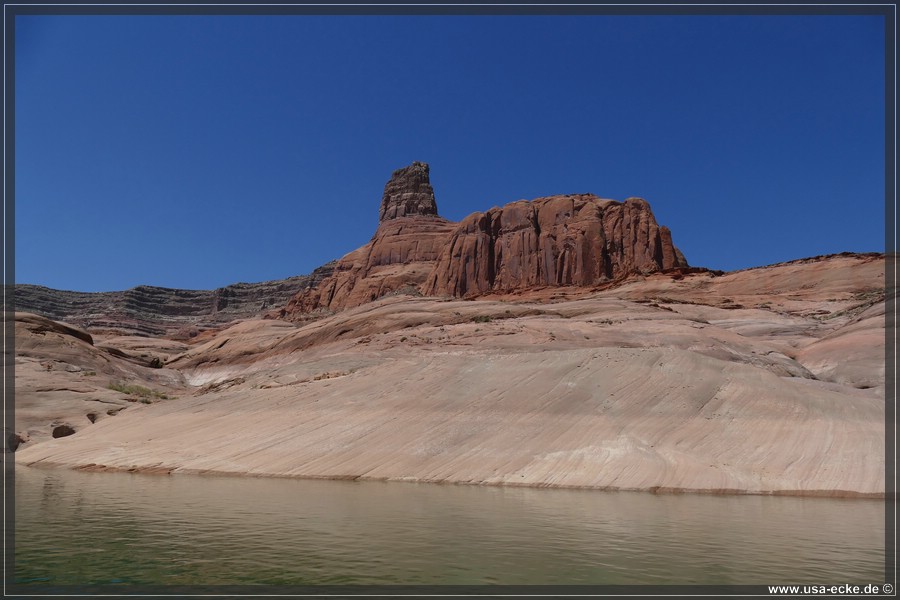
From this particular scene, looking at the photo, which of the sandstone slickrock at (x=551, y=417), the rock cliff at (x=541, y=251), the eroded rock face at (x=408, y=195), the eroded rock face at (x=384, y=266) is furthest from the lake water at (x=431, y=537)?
the eroded rock face at (x=408, y=195)

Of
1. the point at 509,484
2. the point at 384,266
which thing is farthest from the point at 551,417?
the point at 384,266

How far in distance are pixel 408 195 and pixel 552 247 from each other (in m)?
77.7

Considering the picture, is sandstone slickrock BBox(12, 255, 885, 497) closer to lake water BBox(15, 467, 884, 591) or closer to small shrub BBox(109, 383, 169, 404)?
small shrub BBox(109, 383, 169, 404)

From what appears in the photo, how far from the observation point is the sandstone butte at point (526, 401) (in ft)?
83.6

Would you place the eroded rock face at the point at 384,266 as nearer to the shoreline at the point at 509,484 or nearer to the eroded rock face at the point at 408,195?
the eroded rock face at the point at 408,195

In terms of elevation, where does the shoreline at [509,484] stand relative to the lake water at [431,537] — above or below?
below

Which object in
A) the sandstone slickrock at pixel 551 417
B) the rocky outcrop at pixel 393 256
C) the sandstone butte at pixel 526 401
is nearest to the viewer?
the sandstone slickrock at pixel 551 417

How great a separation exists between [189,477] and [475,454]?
12.6m

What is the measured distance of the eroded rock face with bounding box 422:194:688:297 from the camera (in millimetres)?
98688

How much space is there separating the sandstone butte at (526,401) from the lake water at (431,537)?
12.3 ft

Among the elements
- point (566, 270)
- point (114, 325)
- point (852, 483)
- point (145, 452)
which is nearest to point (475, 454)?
point (852, 483)

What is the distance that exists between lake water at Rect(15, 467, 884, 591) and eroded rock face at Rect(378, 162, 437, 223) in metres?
149

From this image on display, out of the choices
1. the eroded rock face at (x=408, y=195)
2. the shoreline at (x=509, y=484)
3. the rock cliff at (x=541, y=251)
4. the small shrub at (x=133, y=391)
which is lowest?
the shoreline at (x=509, y=484)

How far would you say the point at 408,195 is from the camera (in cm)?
17125
